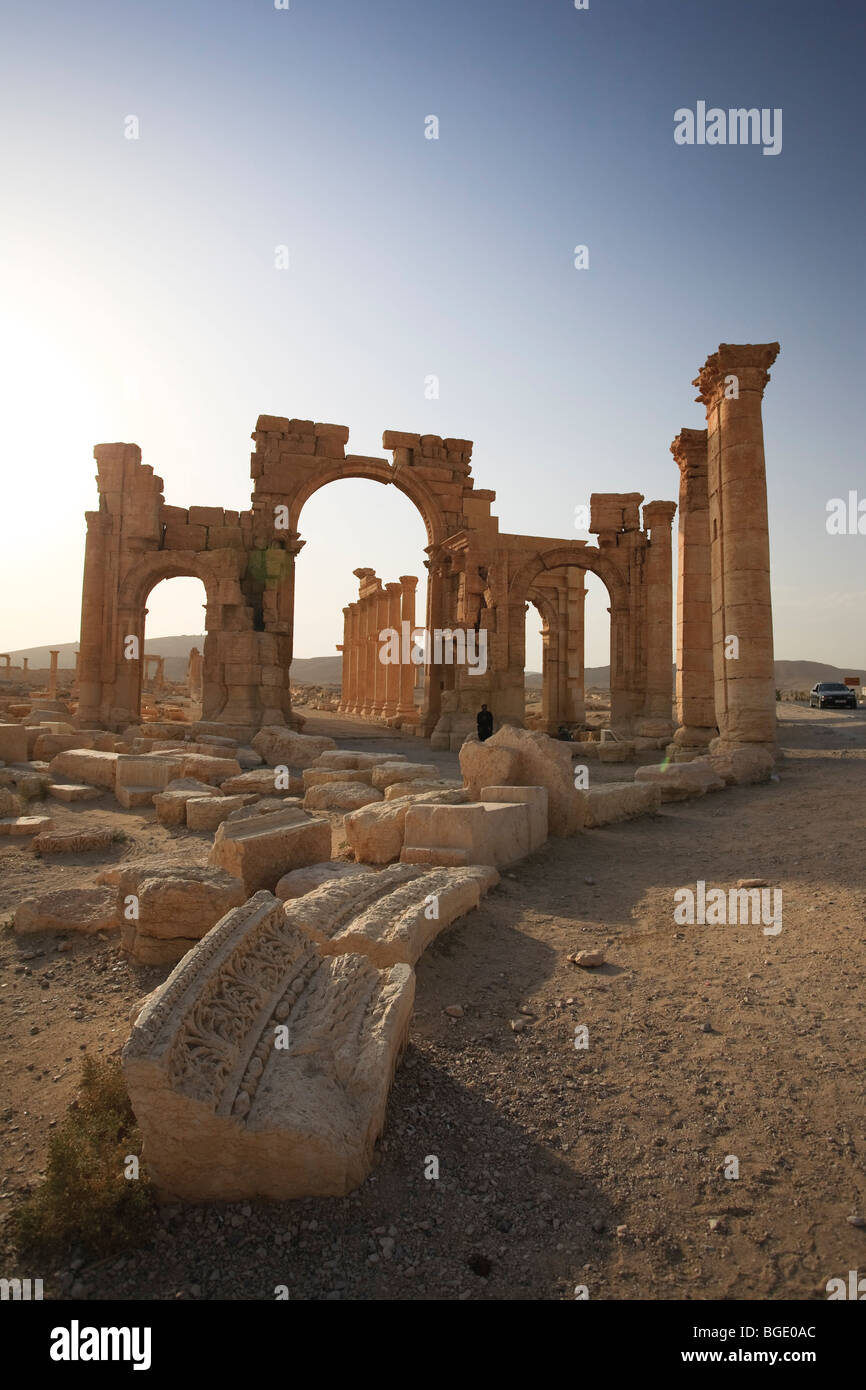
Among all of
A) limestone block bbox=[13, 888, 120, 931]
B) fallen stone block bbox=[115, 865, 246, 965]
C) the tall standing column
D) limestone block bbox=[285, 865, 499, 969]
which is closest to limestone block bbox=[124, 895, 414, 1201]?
limestone block bbox=[285, 865, 499, 969]

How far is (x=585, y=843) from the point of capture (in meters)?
7.35

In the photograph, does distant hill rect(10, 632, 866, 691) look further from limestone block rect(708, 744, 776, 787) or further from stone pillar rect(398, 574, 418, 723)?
limestone block rect(708, 744, 776, 787)

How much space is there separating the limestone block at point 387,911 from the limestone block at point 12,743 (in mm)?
9027

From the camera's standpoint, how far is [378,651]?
31.6m

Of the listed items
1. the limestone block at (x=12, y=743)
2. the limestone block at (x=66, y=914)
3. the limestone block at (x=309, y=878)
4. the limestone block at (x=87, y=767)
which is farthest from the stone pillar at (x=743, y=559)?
the limestone block at (x=12, y=743)

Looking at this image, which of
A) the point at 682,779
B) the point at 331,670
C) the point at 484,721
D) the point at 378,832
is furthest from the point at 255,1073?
the point at 331,670

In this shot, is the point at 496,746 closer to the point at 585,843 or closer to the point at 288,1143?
the point at 585,843

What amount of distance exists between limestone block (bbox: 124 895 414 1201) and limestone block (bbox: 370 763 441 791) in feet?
22.5

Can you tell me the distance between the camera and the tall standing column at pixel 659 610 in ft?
67.7

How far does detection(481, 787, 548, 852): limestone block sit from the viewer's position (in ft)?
22.8

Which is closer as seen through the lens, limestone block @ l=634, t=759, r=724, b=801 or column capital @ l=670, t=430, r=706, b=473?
limestone block @ l=634, t=759, r=724, b=801

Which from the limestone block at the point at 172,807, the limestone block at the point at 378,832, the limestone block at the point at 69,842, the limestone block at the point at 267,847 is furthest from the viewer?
the limestone block at the point at 172,807

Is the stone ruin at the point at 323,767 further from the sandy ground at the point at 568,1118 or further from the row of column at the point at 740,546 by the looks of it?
the sandy ground at the point at 568,1118
